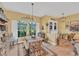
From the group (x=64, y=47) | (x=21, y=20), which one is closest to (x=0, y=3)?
(x=21, y=20)

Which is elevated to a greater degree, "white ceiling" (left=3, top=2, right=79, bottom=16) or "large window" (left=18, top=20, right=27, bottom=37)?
"white ceiling" (left=3, top=2, right=79, bottom=16)

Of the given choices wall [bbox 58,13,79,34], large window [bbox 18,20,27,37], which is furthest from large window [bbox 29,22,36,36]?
wall [bbox 58,13,79,34]

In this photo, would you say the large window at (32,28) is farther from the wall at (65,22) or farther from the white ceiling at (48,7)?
the wall at (65,22)

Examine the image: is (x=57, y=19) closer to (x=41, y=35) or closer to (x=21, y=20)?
(x=41, y=35)

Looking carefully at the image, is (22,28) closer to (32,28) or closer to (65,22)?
(32,28)

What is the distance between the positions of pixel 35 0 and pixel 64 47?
0.82 m

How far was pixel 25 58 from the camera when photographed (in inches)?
75.8

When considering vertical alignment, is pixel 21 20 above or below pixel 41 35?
above

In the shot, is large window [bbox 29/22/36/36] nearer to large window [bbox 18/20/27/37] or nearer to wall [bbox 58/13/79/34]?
large window [bbox 18/20/27/37]

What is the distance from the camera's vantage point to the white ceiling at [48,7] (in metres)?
1.86

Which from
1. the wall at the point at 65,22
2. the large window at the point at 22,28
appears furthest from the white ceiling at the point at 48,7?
the large window at the point at 22,28

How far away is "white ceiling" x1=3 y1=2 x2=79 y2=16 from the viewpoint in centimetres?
186

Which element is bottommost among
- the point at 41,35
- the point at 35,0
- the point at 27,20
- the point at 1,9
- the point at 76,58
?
the point at 76,58

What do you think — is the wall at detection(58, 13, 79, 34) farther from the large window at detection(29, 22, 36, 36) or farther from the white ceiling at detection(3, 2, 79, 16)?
the large window at detection(29, 22, 36, 36)
